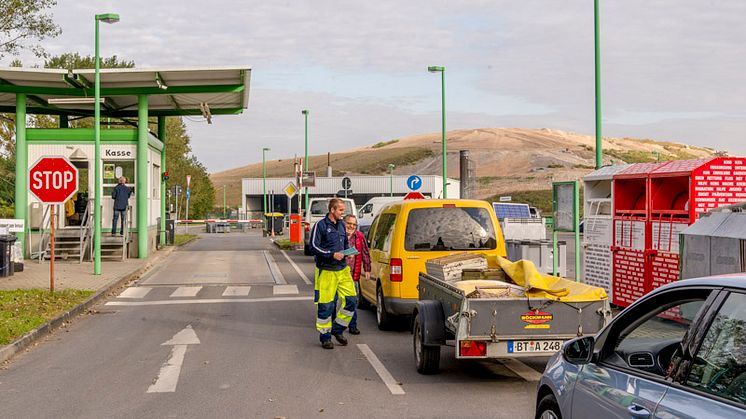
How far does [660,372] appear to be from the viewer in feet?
13.0

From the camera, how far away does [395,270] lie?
38.0 feet

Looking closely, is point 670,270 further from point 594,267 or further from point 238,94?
point 238,94

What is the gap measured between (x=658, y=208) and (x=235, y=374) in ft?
21.9

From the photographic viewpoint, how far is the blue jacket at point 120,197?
87.0 ft

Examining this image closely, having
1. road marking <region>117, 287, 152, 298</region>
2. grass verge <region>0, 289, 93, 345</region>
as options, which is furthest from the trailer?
road marking <region>117, 287, 152, 298</region>

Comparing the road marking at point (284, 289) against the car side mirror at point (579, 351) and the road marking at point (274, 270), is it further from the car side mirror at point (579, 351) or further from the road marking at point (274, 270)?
the car side mirror at point (579, 351)

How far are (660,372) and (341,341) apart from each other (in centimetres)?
730

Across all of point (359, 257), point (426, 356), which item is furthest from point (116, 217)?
point (426, 356)

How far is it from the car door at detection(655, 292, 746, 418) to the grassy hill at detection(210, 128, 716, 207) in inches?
3914

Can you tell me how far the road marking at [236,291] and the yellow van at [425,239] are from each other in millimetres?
6435

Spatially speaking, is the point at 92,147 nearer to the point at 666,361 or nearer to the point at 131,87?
the point at 131,87

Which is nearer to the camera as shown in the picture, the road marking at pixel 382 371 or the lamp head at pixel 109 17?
the road marking at pixel 382 371

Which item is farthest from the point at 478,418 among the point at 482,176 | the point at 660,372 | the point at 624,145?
the point at 624,145

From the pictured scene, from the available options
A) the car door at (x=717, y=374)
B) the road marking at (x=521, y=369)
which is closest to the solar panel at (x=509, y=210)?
the road marking at (x=521, y=369)
